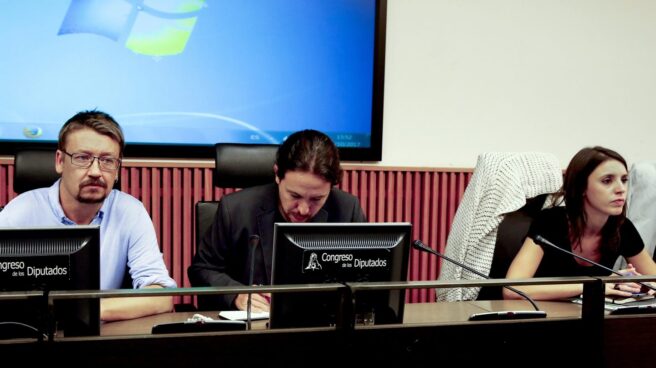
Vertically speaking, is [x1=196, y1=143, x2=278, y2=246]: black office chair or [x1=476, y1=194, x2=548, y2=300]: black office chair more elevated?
[x1=196, y1=143, x2=278, y2=246]: black office chair

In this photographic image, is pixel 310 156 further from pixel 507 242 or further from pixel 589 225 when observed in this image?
pixel 589 225

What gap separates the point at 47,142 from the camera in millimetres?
3137

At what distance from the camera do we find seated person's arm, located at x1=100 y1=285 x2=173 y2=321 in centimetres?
163

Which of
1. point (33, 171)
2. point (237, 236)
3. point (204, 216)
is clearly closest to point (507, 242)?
point (237, 236)

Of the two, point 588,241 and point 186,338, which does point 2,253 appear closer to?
point 186,338

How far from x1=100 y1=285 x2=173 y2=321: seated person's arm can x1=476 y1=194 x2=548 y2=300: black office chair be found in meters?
1.14

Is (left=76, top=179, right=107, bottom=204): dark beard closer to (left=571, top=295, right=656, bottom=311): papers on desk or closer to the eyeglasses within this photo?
the eyeglasses

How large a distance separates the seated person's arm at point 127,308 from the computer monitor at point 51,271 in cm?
32

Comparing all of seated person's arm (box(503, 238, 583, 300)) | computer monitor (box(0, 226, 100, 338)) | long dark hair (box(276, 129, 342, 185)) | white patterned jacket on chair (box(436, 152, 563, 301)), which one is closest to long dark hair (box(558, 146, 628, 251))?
white patterned jacket on chair (box(436, 152, 563, 301))

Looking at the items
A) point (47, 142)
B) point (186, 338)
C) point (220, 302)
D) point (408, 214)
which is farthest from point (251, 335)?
point (408, 214)

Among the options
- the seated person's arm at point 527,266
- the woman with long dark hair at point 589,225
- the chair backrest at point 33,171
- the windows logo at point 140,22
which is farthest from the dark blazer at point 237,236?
the windows logo at point 140,22

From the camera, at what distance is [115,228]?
196 centimetres

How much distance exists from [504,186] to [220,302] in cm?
112

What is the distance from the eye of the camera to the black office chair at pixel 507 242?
2.36m
